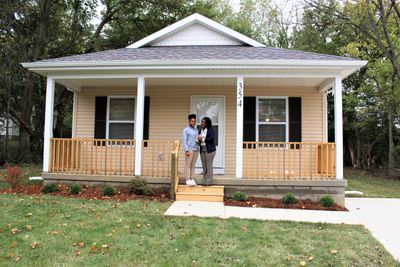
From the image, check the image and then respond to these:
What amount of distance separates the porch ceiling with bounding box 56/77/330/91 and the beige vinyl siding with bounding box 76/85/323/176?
0.20 m

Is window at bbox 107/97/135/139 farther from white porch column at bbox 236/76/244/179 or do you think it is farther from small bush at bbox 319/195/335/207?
small bush at bbox 319/195/335/207

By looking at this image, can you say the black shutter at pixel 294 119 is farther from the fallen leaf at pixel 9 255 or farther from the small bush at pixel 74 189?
the fallen leaf at pixel 9 255

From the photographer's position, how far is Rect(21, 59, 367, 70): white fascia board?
734 cm

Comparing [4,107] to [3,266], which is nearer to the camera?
[3,266]

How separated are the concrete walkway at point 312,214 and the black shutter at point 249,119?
271cm

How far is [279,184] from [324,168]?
158 centimetres

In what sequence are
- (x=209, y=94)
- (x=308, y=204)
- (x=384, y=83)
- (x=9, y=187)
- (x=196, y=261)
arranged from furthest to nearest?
(x=384, y=83)
(x=209, y=94)
(x=9, y=187)
(x=308, y=204)
(x=196, y=261)

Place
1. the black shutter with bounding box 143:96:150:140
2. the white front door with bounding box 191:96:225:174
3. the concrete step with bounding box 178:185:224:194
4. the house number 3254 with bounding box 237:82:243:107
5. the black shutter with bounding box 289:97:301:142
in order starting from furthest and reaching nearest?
the black shutter with bounding box 143:96:150:140 → the white front door with bounding box 191:96:225:174 → the black shutter with bounding box 289:97:301:142 → the house number 3254 with bounding box 237:82:243:107 → the concrete step with bounding box 178:185:224:194

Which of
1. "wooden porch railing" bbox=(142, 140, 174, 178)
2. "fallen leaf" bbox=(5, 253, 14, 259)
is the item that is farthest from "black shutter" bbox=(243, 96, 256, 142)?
Result: "fallen leaf" bbox=(5, 253, 14, 259)

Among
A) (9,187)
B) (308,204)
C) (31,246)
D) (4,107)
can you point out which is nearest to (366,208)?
(308,204)

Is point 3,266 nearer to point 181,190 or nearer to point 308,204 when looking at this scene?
point 181,190

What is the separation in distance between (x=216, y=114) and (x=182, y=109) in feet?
3.25

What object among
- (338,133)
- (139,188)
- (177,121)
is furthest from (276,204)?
(177,121)

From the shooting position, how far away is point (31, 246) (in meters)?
4.22
